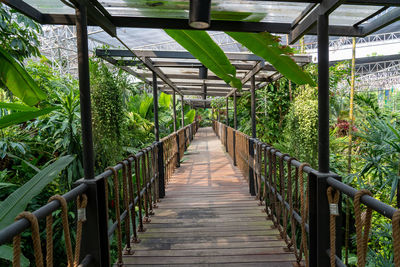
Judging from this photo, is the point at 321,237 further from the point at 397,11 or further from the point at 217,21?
the point at 217,21

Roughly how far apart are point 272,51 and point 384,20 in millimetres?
916

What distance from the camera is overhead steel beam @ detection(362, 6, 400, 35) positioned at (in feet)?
6.13

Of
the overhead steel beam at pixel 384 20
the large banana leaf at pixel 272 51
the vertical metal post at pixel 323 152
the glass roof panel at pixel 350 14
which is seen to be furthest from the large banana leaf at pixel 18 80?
the overhead steel beam at pixel 384 20

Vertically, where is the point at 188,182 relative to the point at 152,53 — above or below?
→ below

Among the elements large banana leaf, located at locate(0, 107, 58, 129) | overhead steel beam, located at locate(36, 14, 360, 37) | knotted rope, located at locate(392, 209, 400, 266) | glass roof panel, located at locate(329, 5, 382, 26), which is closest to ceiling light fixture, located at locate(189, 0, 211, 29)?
overhead steel beam, located at locate(36, 14, 360, 37)

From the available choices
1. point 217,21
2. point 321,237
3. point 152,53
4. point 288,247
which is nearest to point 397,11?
point 217,21

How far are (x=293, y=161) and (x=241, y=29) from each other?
127cm

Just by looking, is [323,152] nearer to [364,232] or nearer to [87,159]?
[364,232]

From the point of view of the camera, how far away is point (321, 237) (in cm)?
194

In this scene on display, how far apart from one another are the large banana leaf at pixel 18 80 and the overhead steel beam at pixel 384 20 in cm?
239

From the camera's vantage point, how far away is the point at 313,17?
1.95 m

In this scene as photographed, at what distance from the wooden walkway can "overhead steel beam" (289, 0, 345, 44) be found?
6.62 feet

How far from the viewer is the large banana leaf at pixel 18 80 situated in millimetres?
1728

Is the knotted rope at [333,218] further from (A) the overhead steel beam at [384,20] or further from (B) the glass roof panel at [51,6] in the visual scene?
(B) the glass roof panel at [51,6]
